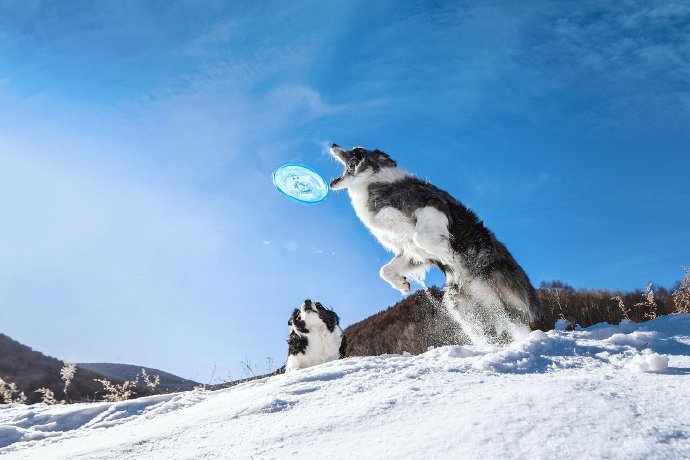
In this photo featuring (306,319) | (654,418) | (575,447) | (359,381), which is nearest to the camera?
(575,447)

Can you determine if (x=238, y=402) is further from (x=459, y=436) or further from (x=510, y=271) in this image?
(x=510, y=271)

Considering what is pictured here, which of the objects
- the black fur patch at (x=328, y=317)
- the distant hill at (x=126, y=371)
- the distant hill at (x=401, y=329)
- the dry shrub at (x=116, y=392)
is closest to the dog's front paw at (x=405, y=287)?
the black fur patch at (x=328, y=317)

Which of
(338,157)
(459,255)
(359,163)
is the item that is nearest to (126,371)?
(338,157)

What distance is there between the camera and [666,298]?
1281 centimetres

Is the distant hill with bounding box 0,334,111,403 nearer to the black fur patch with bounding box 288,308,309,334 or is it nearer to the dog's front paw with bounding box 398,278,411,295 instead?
the black fur patch with bounding box 288,308,309,334

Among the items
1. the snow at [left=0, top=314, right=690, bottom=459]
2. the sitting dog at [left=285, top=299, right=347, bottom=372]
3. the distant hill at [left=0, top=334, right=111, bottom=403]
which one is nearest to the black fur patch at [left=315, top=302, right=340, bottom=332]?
the sitting dog at [left=285, top=299, right=347, bottom=372]

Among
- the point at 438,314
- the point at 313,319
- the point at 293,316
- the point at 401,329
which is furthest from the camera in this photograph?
the point at 401,329

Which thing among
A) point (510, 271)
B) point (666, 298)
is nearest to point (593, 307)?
point (666, 298)

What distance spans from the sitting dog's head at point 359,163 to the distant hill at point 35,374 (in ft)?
49.1

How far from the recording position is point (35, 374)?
21891 mm

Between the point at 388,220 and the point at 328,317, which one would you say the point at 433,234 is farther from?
the point at 328,317

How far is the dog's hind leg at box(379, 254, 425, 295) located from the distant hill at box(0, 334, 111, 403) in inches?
592

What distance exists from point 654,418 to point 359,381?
1757 millimetres

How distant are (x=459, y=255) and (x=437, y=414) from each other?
426cm
